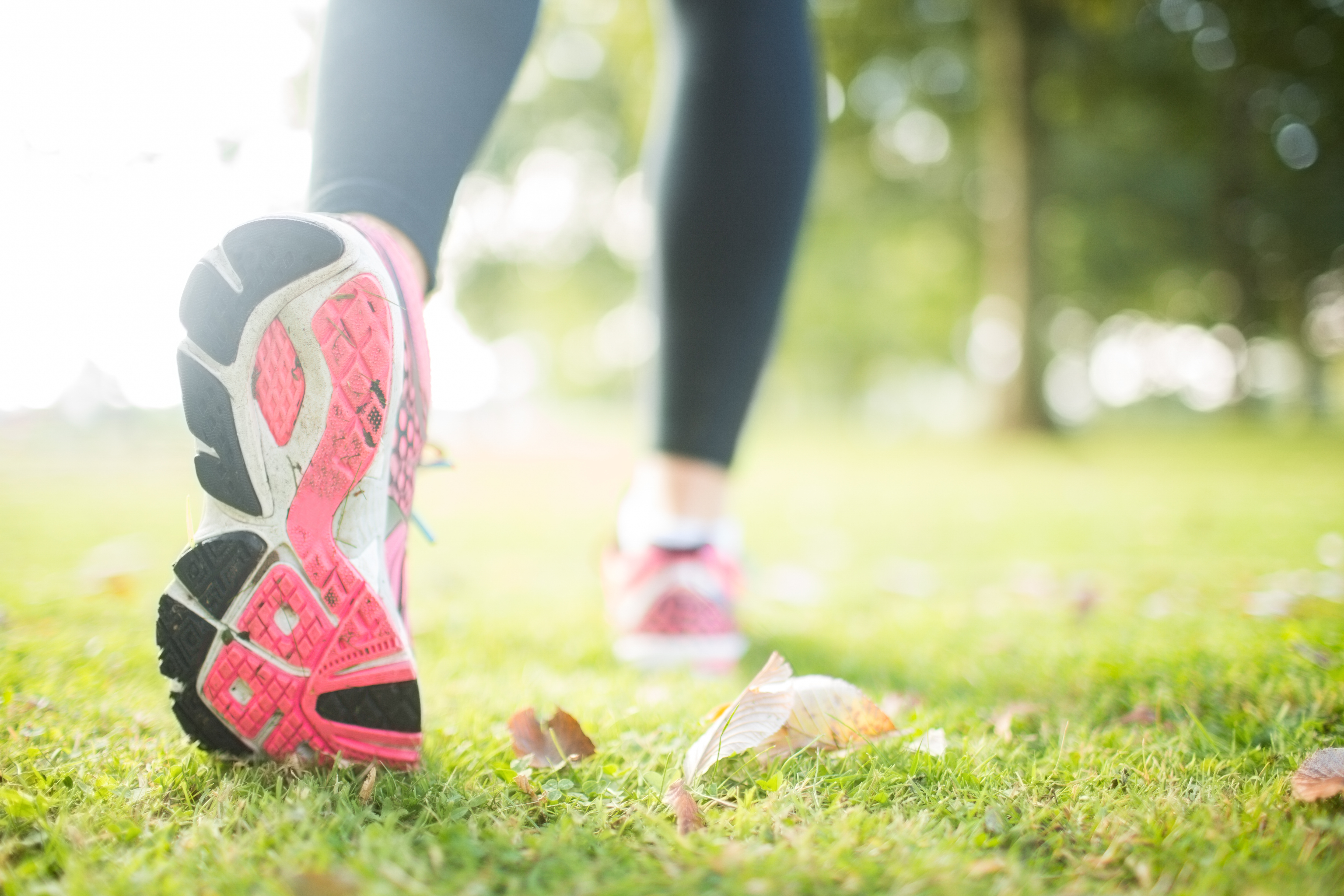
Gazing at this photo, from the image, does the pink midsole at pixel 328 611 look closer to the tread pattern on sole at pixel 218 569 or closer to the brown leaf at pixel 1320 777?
the tread pattern on sole at pixel 218 569

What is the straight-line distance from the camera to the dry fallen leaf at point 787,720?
838 millimetres

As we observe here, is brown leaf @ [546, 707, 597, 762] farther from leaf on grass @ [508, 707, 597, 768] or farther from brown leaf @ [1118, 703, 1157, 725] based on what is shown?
brown leaf @ [1118, 703, 1157, 725]

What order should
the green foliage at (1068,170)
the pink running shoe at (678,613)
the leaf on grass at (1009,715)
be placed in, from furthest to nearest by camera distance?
1. the green foliage at (1068,170)
2. the pink running shoe at (678,613)
3. the leaf on grass at (1009,715)

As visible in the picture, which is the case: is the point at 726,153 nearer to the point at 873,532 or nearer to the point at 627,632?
the point at 627,632

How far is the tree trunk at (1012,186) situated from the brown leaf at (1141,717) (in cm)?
844

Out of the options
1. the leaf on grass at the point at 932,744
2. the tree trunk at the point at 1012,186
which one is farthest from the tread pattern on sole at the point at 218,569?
the tree trunk at the point at 1012,186

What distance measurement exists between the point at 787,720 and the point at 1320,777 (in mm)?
491

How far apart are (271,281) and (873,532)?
285 centimetres

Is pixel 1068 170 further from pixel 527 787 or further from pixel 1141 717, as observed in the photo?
pixel 527 787

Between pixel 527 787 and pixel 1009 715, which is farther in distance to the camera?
pixel 1009 715

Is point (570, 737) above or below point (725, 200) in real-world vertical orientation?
below

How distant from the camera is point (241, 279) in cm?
81

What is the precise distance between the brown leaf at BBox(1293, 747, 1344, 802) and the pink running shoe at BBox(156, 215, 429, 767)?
0.84 meters

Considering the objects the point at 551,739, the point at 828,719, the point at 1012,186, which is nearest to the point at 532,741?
the point at 551,739
